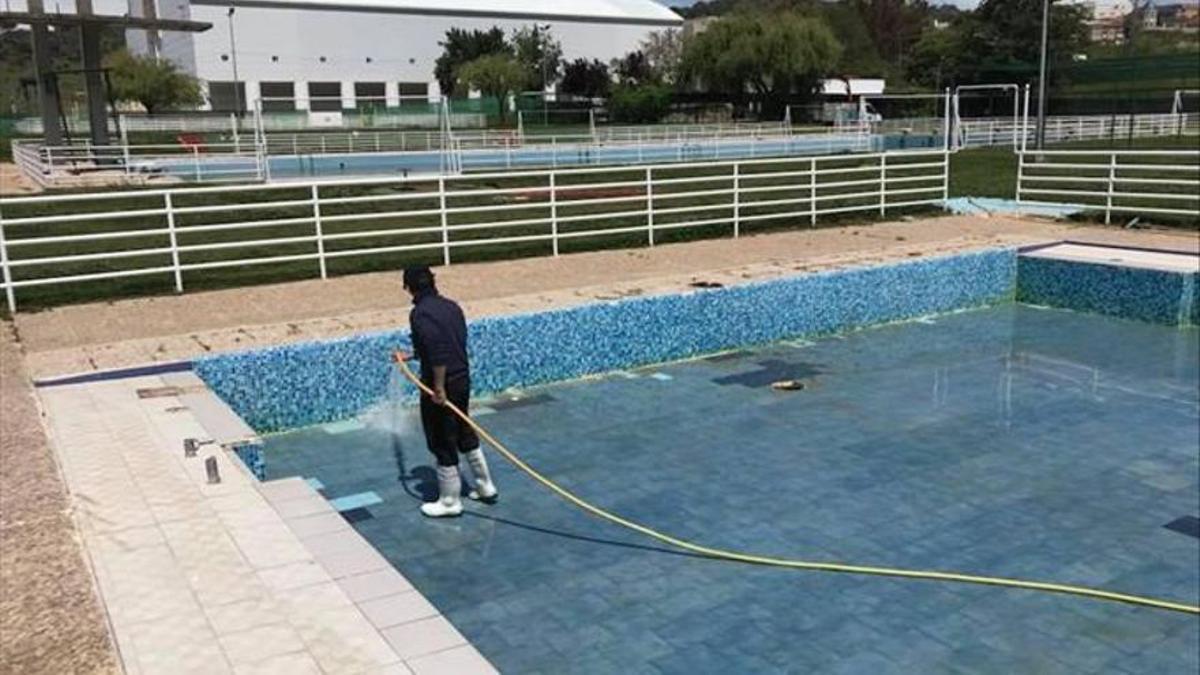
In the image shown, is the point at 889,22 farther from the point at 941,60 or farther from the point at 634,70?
the point at 941,60

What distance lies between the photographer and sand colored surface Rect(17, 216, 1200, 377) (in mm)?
9820

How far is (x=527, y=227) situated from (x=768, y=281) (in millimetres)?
6561

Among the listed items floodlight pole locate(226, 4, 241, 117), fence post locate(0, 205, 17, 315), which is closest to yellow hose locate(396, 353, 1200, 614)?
fence post locate(0, 205, 17, 315)

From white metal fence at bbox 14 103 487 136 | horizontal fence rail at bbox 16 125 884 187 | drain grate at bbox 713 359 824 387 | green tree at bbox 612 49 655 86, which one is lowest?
drain grate at bbox 713 359 824 387

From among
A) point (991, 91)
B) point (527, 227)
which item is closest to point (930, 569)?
point (527, 227)

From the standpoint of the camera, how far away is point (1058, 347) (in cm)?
1136

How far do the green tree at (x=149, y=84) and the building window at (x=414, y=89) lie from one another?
22231 millimetres

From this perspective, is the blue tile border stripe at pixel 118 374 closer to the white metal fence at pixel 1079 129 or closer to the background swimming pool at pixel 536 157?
the background swimming pool at pixel 536 157

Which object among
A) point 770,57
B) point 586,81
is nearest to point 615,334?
point 770,57

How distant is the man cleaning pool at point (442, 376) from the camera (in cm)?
601

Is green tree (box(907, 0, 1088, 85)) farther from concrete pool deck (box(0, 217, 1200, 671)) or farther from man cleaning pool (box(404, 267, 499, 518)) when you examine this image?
man cleaning pool (box(404, 267, 499, 518))

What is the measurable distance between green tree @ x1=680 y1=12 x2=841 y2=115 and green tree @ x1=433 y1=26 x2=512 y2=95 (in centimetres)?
1992

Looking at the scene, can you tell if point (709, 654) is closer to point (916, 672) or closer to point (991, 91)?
point (916, 672)

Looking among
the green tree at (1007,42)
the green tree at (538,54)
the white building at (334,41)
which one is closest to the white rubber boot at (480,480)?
the green tree at (1007,42)
